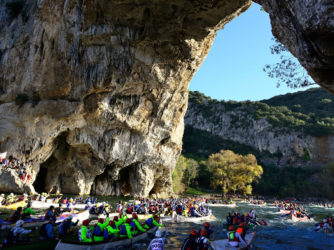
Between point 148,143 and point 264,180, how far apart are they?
45041 millimetres

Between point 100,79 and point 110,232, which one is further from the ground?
point 100,79

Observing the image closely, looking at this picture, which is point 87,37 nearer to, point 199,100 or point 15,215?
Result: point 15,215

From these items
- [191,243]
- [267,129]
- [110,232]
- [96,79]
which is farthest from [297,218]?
[267,129]

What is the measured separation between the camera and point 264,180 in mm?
63406

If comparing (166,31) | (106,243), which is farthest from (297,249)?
(166,31)

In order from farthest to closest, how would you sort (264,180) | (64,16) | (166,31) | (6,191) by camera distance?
1. (264,180)
2. (6,191)
3. (64,16)
4. (166,31)

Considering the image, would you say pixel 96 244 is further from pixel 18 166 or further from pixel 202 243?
pixel 18 166

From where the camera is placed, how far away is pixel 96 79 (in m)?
25.2

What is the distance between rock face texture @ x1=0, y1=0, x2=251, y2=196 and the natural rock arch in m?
0.11

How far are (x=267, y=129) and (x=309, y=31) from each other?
86262mm

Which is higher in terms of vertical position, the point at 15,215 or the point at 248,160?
the point at 248,160

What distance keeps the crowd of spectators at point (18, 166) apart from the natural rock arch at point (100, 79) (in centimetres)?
96

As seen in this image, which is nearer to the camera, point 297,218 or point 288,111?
point 297,218

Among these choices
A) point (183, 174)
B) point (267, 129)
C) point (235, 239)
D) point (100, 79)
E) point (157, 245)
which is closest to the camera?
point (157, 245)
